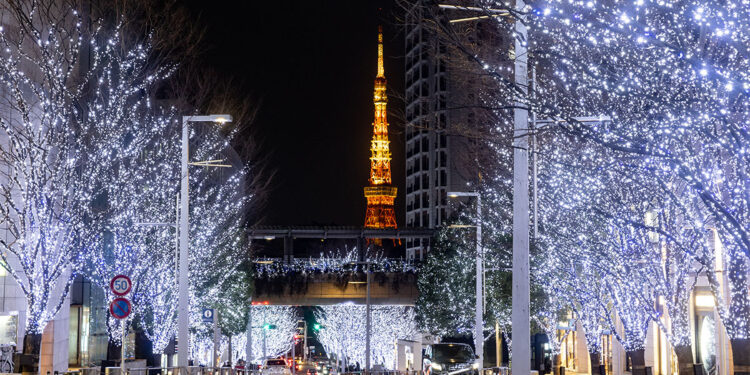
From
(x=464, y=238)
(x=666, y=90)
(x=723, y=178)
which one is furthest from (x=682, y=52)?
(x=464, y=238)

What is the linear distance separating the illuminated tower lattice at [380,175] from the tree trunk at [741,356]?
4295 inches

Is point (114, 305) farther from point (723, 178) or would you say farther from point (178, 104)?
point (178, 104)

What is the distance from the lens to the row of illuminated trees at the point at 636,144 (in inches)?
334

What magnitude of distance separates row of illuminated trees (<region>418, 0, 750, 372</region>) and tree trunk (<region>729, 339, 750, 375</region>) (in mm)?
27

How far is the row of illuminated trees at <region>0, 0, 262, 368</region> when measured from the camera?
66.2 ft

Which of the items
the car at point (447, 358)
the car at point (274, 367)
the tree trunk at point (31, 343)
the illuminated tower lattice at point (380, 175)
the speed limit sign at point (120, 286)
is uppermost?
the illuminated tower lattice at point (380, 175)

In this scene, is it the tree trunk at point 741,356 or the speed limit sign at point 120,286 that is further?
the speed limit sign at point 120,286

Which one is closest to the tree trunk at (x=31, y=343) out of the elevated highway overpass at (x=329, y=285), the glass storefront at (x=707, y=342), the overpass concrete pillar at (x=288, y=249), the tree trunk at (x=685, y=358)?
the tree trunk at (x=685, y=358)

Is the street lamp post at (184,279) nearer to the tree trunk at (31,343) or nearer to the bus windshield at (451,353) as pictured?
the tree trunk at (31,343)

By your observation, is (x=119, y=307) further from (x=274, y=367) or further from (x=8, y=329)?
(x=274, y=367)

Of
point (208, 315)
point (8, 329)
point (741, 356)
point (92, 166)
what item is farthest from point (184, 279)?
point (741, 356)

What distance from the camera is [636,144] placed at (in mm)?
8922

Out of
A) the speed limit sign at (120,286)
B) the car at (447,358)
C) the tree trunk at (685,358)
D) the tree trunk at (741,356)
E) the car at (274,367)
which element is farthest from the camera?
the car at (274,367)

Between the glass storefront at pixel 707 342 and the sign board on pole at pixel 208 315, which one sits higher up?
the sign board on pole at pixel 208 315
